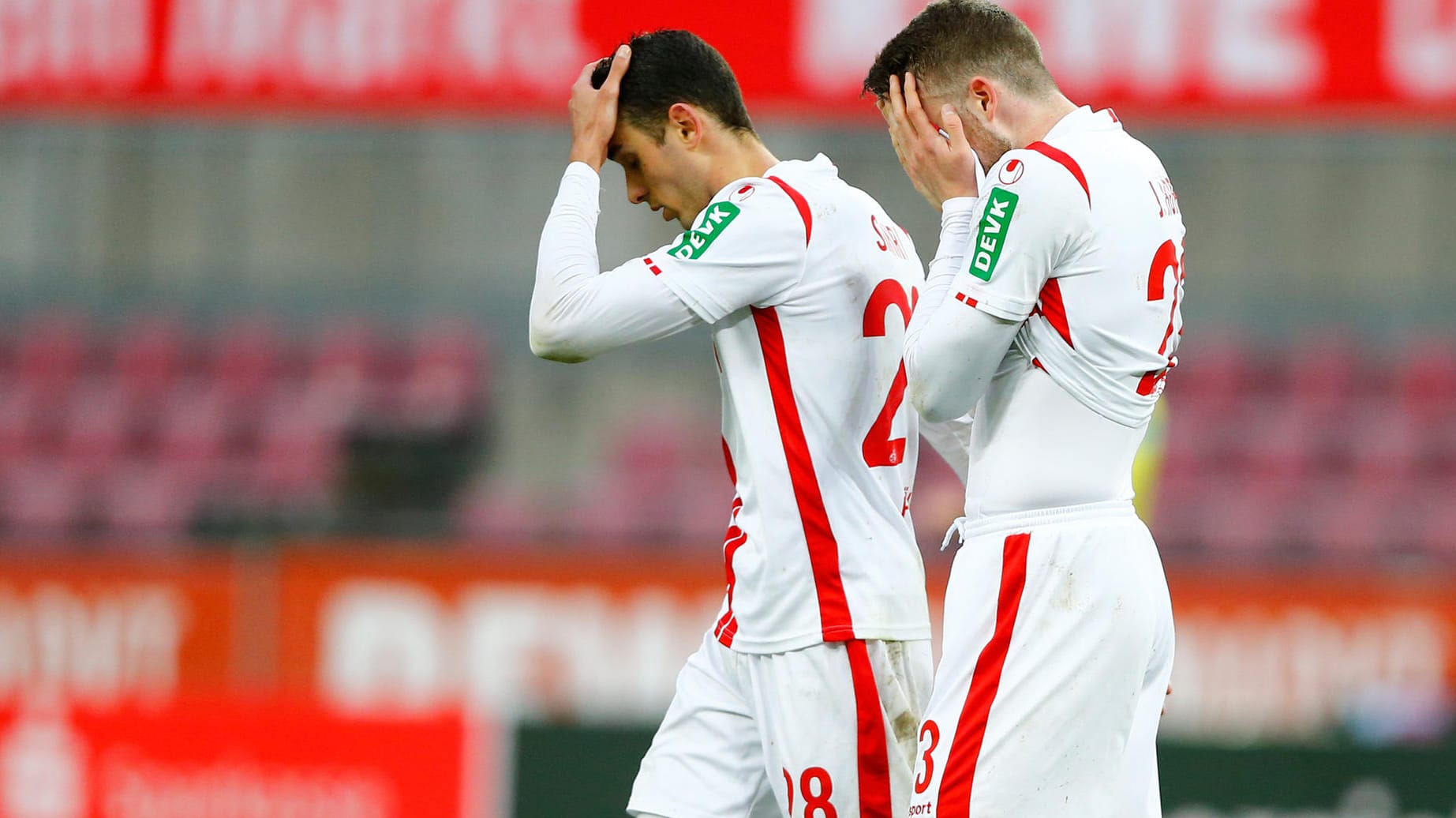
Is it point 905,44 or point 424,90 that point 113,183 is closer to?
point 424,90

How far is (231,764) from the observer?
645cm

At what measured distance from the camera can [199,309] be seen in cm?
1470

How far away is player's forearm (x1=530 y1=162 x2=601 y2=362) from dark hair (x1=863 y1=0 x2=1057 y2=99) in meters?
0.66

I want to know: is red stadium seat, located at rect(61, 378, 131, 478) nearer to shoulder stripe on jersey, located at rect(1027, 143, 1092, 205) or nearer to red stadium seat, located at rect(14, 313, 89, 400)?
red stadium seat, located at rect(14, 313, 89, 400)

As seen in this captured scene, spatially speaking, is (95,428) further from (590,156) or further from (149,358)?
(590,156)

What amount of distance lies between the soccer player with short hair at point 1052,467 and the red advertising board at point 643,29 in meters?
4.35

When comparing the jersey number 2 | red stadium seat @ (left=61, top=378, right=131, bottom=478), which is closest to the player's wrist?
the jersey number 2

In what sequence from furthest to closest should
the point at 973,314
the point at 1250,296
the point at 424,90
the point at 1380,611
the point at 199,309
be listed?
the point at 199,309 < the point at 1250,296 < the point at 1380,611 < the point at 424,90 < the point at 973,314

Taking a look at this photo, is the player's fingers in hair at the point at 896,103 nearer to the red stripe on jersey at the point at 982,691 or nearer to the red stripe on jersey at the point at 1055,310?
the red stripe on jersey at the point at 1055,310

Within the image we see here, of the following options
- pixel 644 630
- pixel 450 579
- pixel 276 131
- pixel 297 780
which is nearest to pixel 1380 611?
pixel 644 630

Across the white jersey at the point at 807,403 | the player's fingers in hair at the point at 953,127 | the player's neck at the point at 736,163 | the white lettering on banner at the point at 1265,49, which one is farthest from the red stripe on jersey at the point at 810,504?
the white lettering on banner at the point at 1265,49

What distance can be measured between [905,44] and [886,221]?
510mm

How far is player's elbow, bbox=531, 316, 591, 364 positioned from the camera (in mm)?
3309

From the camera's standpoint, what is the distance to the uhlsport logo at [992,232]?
2.86 metres
